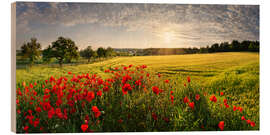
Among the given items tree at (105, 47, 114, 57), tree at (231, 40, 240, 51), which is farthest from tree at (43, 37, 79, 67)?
tree at (231, 40, 240, 51)

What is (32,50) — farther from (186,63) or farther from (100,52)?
(186,63)

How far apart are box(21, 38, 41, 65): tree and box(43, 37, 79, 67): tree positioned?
19 centimetres

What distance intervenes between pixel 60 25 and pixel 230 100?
15.7 ft

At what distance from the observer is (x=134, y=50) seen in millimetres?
6160

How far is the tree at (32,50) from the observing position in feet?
18.4

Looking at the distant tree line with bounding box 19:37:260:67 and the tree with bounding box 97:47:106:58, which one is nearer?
the distant tree line with bounding box 19:37:260:67

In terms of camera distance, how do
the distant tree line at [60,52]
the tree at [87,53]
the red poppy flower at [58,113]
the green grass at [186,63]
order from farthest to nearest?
1. the green grass at [186,63]
2. the tree at [87,53]
3. the distant tree line at [60,52]
4. the red poppy flower at [58,113]

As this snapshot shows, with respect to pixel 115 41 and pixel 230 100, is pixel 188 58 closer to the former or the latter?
pixel 230 100

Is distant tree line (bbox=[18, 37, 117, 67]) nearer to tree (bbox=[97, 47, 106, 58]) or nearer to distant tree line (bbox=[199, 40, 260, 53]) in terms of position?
tree (bbox=[97, 47, 106, 58])

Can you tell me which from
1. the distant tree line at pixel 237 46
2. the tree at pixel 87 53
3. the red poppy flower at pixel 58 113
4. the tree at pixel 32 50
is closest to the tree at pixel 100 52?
the tree at pixel 87 53

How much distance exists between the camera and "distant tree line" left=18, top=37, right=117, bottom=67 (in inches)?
224

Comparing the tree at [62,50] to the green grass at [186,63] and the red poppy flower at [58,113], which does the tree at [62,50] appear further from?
the red poppy flower at [58,113]

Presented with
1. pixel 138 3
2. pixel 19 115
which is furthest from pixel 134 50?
pixel 19 115

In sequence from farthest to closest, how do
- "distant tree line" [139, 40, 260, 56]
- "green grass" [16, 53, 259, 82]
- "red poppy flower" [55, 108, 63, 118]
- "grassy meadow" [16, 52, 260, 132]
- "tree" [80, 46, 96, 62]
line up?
1. "distant tree line" [139, 40, 260, 56]
2. "green grass" [16, 53, 259, 82]
3. "tree" [80, 46, 96, 62]
4. "grassy meadow" [16, 52, 260, 132]
5. "red poppy flower" [55, 108, 63, 118]
